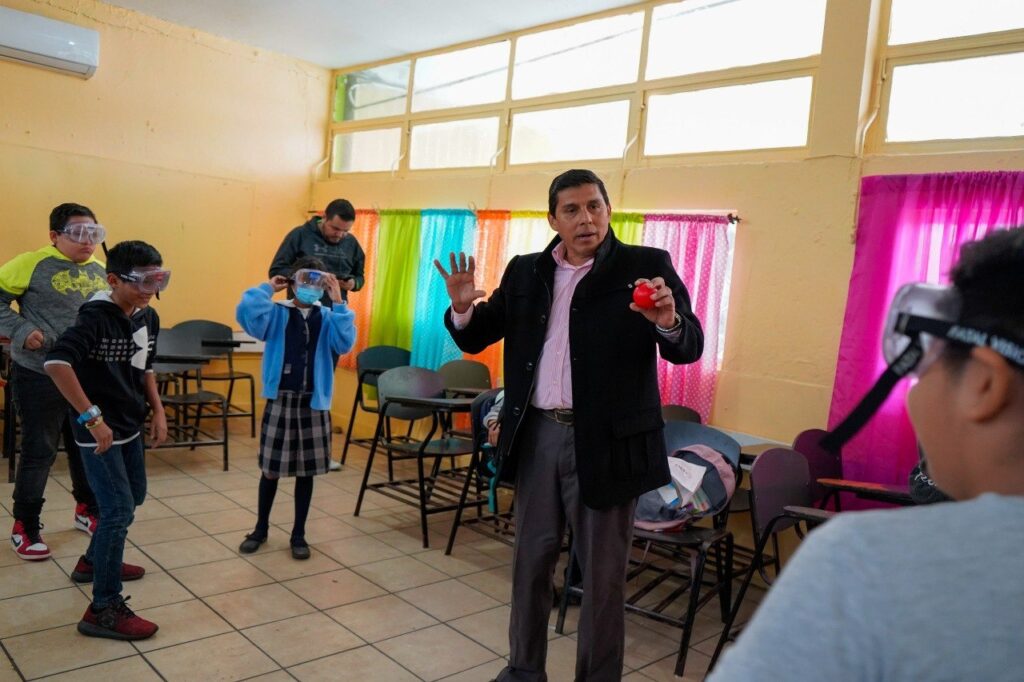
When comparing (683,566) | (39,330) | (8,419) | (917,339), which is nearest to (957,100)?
(683,566)

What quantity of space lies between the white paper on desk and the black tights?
174cm

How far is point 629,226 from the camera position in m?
4.73

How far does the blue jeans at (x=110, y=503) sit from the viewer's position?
262 cm

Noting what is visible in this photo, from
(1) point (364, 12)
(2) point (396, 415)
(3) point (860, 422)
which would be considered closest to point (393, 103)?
(1) point (364, 12)

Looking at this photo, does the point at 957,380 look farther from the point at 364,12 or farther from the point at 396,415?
the point at 364,12

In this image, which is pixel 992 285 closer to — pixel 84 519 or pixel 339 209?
pixel 84 519

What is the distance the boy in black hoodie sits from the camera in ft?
8.39

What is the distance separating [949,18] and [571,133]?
2.37 meters

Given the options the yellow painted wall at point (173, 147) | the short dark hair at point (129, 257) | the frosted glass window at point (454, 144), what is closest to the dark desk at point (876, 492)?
the short dark hair at point (129, 257)

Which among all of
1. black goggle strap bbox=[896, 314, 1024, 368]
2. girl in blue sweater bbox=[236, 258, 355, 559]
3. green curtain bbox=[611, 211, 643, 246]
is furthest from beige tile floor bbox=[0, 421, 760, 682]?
black goggle strap bbox=[896, 314, 1024, 368]

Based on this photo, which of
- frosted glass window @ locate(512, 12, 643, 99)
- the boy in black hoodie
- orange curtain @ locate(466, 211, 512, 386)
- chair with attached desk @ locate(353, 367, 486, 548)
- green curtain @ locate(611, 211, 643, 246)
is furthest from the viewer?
orange curtain @ locate(466, 211, 512, 386)

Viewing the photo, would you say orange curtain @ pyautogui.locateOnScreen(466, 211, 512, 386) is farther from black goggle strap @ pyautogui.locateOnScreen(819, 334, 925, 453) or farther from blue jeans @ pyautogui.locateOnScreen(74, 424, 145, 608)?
black goggle strap @ pyautogui.locateOnScreen(819, 334, 925, 453)

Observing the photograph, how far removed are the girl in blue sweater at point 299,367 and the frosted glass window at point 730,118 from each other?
2339 millimetres

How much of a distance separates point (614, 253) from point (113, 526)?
1.94 m
